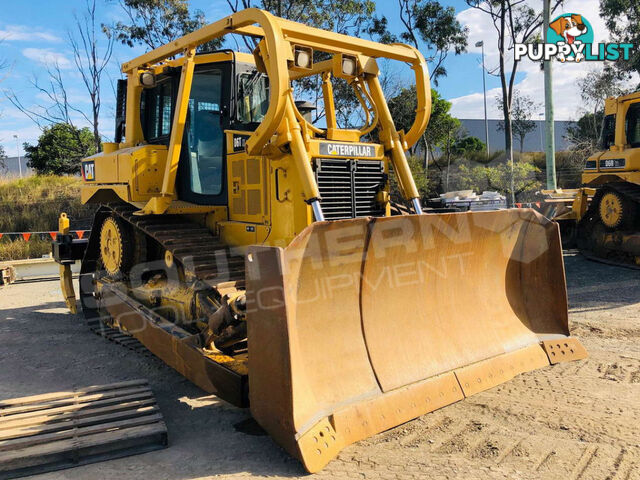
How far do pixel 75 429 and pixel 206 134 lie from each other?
9.97 feet

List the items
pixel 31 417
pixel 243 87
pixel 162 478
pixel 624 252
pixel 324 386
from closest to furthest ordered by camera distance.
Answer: pixel 162 478, pixel 324 386, pixel 31 417, pixel 243 87, pixel 624 252

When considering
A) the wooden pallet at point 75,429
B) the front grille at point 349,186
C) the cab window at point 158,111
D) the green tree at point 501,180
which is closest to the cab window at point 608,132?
the front grille at point 349,186

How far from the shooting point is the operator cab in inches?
210

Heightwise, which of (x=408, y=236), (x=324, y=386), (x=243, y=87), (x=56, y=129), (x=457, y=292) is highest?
(x=56, y=129)

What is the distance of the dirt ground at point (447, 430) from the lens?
3.23m

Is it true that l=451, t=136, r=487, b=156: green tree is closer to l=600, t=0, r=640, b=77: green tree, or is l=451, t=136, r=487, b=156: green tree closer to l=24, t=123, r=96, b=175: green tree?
l=600, t=0, r=640, b=77: green tree

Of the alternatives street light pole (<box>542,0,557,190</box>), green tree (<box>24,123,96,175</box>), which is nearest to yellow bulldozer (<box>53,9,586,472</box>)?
street light pole (<box>542,0,557,190</box>)

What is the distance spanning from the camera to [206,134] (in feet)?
18.2

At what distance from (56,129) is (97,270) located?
68.3ft

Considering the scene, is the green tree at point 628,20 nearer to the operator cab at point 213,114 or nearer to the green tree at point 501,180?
the green tree at point 501,180

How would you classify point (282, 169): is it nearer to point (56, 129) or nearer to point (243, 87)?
point (243, 87)

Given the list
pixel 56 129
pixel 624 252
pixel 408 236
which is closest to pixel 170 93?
pixel 408 236

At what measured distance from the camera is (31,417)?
153 inches

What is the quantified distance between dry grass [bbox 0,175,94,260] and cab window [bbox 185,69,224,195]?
15.1 meters
